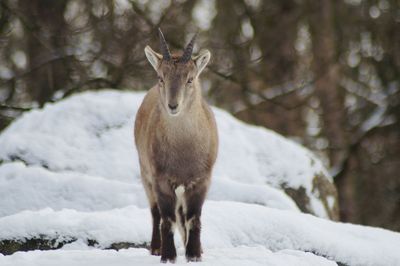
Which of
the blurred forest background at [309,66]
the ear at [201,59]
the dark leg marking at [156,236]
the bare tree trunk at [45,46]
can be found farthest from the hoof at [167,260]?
the blurred forest background at [309,66]

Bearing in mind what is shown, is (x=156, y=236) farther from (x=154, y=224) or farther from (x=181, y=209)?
(x=181, y=209)

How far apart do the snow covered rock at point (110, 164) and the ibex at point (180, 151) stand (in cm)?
266

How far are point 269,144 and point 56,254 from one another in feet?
16.3

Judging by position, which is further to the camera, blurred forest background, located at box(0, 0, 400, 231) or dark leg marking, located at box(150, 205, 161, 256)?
blurred forest background, located at box(0, 0, 400, 231)

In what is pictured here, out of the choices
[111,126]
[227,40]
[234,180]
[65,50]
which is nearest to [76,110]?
[111,126]

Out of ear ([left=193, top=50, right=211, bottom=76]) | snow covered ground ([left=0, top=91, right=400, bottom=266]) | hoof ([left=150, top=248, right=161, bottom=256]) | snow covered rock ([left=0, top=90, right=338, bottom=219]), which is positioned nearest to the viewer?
ear ([left=193, top=50, right=211, bottom=76])

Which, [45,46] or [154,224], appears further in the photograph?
[45,46]

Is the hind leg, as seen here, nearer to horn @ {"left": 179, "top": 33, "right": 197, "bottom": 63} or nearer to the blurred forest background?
horn @ {"left": 179, "top": 33, "right": 197, "bottom": 63}

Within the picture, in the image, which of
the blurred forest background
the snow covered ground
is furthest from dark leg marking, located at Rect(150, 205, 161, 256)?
the blurred forest background

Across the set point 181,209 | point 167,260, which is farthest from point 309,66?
point 167,260

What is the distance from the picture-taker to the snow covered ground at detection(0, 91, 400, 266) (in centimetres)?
617

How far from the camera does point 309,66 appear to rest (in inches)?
635

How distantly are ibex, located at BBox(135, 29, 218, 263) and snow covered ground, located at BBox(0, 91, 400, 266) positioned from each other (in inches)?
10.0

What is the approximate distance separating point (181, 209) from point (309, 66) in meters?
11.1
